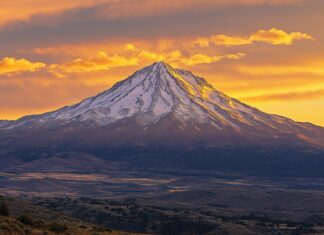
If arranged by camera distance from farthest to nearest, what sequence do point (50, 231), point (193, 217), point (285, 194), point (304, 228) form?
point (285, 194), point (193, 217), point (304, 228), point (50, 231)

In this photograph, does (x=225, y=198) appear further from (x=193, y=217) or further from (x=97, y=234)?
(x=97, y=234)

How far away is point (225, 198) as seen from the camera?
178m

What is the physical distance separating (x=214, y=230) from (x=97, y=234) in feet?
149

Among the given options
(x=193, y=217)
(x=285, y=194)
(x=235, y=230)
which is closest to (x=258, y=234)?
(x=235, y=230)

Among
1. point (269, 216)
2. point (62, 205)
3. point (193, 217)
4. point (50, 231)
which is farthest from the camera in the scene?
point (269, 216)

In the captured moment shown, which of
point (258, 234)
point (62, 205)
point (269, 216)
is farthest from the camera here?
point (269, 216)

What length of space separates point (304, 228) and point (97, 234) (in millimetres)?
52898

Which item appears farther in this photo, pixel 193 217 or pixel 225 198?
pixel 225 198

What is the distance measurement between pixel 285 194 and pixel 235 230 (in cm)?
8597

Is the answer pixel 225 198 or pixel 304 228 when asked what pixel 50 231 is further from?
pixel 225 198

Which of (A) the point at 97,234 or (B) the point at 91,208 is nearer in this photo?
(A) the point at 97,234

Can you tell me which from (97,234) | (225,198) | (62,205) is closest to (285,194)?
(225,198)

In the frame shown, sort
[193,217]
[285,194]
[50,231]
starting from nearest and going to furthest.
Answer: [50,231], [193,217], [285,194]

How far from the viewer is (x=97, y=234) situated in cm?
4866
